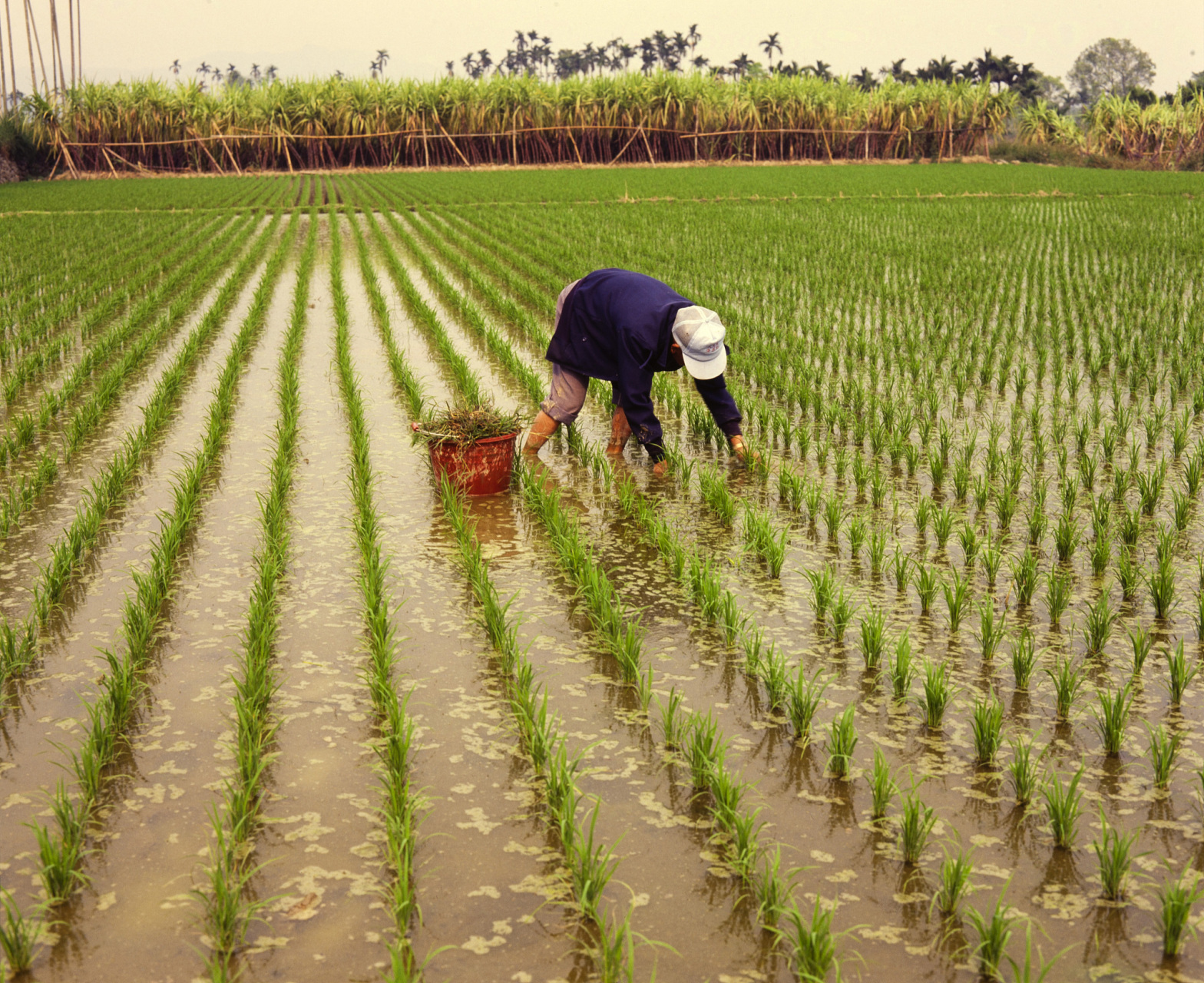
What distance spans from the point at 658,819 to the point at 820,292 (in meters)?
8.20

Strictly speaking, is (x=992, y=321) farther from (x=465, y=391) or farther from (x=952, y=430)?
(x=465, y=391)

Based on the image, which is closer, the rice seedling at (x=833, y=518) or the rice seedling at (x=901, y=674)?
the rice seedling at (x=901, y=674)

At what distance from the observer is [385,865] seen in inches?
94.0

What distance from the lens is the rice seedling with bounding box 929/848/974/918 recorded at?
2.19 m

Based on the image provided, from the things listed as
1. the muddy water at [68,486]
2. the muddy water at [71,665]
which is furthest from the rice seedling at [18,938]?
the muddy water at [68,486]

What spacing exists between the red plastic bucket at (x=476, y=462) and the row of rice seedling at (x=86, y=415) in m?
1.78

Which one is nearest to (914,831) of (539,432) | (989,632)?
(989,632)

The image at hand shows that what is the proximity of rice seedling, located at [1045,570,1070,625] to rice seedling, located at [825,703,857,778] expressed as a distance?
118cm

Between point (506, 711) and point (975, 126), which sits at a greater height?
point (975, 126)

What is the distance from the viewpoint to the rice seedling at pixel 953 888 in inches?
86.4

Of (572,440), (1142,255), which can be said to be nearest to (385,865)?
(572,440)

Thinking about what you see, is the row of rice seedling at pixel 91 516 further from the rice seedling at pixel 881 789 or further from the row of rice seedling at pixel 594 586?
the rice seedling at pixel 881 789

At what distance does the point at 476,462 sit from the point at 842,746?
8.52 ft

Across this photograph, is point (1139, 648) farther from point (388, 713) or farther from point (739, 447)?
point (388, 713)
